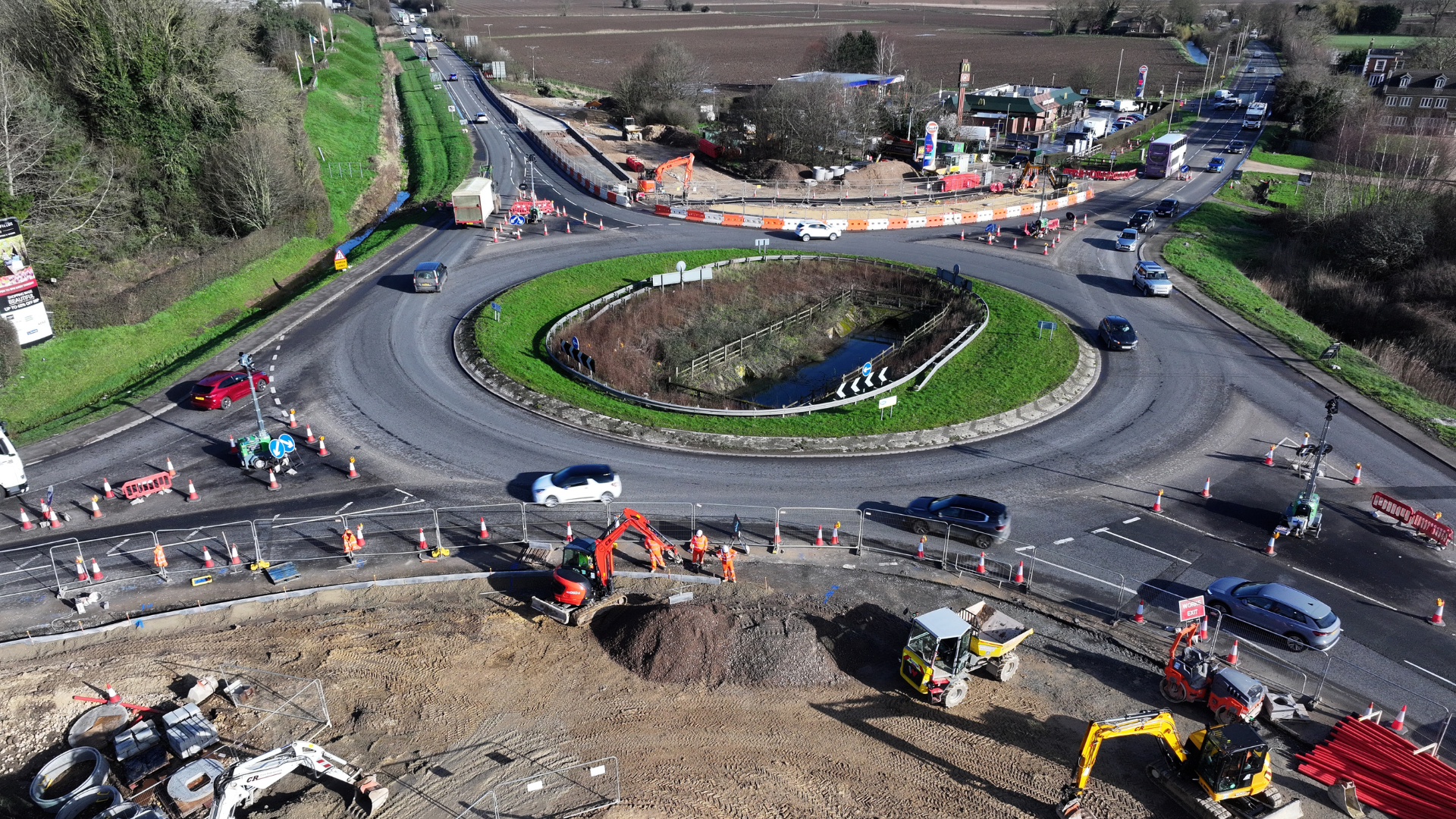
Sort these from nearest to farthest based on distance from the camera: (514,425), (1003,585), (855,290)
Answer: (1003,585) → (514,425) → (855,290)

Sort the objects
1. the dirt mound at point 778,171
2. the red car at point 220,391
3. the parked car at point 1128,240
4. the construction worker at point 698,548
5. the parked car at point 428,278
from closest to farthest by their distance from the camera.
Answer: the construction worker at point 698,548, the red car at point 220,391, the parked car at point 428,278, the parked car at point 1128,240, the dirt mound at point 778,171

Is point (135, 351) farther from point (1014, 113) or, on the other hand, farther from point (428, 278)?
point (1014, 113)

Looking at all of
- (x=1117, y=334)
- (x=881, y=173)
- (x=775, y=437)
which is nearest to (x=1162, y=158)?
(x=881, y=173)

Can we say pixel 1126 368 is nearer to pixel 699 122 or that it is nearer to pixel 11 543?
pixel 11 543

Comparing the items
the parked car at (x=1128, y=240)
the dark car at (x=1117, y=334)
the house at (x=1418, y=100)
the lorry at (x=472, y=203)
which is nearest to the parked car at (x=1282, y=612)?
the dark car at (x=1117, y=334)

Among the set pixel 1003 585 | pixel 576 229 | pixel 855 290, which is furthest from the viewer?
pixel 576 229

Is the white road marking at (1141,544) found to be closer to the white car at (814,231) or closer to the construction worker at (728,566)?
the construction worker at (728,566)

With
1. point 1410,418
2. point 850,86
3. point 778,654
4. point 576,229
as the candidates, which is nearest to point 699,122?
point 850,86
